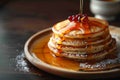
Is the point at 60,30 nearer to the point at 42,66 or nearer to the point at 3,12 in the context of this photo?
the point at 42,66

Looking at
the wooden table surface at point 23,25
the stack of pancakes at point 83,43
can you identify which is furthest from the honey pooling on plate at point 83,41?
the wooden table surface at point 23,25

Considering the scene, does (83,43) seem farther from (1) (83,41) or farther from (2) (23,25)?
(2) (23,25)

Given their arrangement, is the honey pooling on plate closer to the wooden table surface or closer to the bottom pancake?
the bottom pancake

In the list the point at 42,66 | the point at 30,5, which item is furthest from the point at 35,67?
the point at 30,5

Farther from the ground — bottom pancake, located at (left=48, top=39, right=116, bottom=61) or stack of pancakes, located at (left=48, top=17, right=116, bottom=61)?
stack of pancakes, located at (left=48, top=17, right=116, bottom=61)

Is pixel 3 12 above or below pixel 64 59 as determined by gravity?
above

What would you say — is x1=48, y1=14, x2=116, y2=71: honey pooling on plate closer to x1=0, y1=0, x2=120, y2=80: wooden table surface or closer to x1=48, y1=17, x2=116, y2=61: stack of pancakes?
x1=48, y1=17, x2=116, y2=61: stack of pancakes

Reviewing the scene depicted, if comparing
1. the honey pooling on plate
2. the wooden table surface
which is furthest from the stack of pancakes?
the wooden table surface
